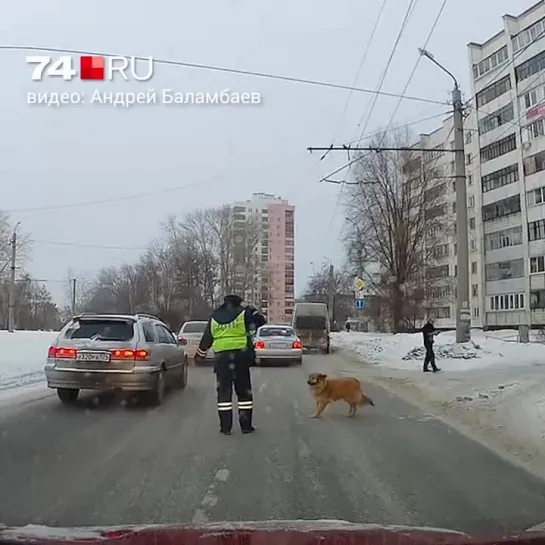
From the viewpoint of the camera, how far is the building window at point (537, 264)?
56188mm

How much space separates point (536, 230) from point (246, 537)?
5767cm

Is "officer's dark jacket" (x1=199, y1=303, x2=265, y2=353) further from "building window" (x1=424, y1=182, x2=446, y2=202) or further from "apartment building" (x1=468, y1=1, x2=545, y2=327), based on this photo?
"apartment building" (x1=468, y1=1, x2=545, y2=327)

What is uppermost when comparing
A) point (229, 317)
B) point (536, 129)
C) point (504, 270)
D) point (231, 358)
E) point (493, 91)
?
point (493, 91)

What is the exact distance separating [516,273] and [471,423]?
2043 inches

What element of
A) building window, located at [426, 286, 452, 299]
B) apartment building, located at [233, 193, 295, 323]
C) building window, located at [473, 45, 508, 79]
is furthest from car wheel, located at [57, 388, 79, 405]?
building window, located at [473, 45, 508, 79]

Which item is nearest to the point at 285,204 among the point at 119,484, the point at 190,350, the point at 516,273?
the point at 516,273

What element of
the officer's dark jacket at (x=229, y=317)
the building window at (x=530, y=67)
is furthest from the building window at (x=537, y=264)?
the officer's dark jacket at (x=229, y=317)

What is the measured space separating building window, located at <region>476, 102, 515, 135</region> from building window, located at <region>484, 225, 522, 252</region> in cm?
864

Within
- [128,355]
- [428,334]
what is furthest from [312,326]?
[128,355]

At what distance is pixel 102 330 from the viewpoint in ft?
41.0

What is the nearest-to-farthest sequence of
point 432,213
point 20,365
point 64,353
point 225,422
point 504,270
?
point 225,422, point 64,353, point 20,365, point 432,213, point 504,270

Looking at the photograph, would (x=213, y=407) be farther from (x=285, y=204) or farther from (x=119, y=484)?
(x=285, y=204)

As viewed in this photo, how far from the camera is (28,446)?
832cm

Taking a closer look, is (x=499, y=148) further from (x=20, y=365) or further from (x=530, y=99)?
(x=20, y=365)
